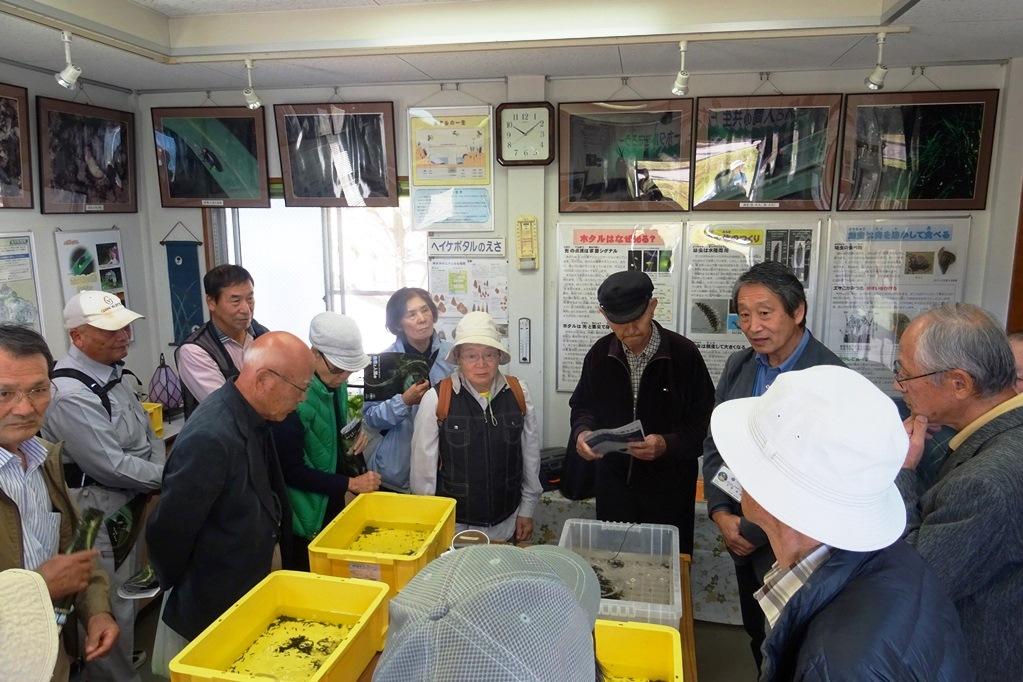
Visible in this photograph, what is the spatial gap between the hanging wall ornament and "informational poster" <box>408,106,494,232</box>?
57.8 inches

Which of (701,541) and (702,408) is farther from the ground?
(702,408)

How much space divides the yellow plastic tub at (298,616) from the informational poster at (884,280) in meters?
2.97

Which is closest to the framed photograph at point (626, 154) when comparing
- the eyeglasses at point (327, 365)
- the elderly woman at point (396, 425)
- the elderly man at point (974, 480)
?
the elderly woman at point (396, 425)

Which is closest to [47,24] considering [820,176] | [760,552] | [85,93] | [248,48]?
[248,48]

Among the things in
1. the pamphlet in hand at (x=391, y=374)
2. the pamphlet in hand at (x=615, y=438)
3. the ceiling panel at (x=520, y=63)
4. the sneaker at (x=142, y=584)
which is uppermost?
the ceiling panel at (x=520, y=63)

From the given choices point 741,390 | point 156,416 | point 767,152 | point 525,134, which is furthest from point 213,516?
point 767,152

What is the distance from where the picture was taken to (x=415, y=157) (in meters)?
3.69

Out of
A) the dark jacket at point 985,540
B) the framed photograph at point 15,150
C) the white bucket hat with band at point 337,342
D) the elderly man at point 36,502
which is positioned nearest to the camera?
the dark jacket at point 985,540

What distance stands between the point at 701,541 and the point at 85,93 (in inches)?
158

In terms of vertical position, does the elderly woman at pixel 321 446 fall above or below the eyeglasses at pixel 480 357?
below

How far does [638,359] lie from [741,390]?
1.44 feet

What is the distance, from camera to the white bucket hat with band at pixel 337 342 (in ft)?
7.18

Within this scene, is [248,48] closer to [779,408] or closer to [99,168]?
[99,168]

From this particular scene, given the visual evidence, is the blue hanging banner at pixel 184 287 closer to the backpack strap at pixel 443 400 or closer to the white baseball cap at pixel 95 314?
the white baseball cap at pixel 95 314
